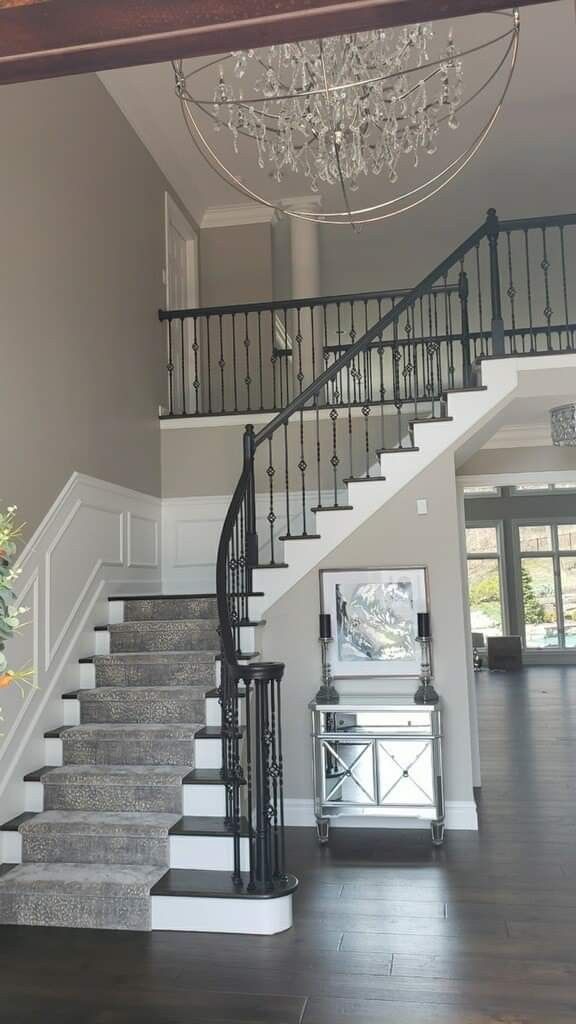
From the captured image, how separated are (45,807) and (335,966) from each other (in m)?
1.86

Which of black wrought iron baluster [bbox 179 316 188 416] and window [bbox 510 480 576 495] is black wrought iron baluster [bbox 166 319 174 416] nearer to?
black wrought iron baluster [bbox 179 316 188 416]

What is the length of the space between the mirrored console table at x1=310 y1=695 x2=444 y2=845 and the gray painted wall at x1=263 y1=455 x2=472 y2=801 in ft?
1.43

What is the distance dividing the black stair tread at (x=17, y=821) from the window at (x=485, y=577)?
1307 cm

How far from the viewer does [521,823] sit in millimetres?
4984

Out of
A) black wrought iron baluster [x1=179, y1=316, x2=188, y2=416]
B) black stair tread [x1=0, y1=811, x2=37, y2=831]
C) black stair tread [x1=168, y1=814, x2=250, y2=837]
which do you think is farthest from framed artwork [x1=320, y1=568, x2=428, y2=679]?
black wrought iron baluster [x1=179, y1=316, x2=188, y2=416]

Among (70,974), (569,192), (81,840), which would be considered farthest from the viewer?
(569,192)

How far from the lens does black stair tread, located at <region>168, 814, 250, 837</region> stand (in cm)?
376

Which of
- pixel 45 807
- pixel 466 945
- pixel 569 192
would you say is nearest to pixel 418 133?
pixel 466 945

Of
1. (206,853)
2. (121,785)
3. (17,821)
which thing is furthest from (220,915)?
(17,821)

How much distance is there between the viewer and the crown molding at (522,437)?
6707mm

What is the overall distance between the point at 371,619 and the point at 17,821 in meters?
2.60

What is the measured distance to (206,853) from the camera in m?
3.76

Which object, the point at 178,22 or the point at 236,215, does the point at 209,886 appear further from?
the point at 236,215

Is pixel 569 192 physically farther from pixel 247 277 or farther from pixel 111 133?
pixel 111 133
